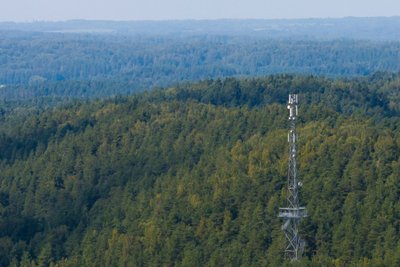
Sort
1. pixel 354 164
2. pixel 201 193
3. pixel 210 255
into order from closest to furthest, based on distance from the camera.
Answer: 1. pixel 210 255
2. pixel 354 164
3. pixel 201 193

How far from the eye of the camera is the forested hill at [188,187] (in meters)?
A: 47.6

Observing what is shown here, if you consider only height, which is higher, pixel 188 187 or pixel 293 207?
pixel 293 207

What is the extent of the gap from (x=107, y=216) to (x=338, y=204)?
16.4 metres

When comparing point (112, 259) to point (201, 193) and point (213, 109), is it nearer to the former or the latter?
point (201, 193)

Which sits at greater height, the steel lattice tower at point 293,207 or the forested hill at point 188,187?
the steel lattice tower at point 293,207

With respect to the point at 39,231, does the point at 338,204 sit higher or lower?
higher

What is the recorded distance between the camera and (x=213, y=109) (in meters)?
76.3

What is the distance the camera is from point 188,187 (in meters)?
58.8

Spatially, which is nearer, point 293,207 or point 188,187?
point 293,207

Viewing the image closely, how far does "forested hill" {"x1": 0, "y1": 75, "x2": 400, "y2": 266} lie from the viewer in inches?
1875

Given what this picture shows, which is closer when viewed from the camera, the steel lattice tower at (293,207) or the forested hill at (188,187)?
the steel lattice tower at (293,207)

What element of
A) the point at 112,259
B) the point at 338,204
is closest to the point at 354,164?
the point at 338,204

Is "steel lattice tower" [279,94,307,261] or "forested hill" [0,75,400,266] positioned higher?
"steel lattice tower" [279,94,307,261]

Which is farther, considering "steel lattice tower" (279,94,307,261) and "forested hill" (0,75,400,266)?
"forested hill" (0,75,400,266)
